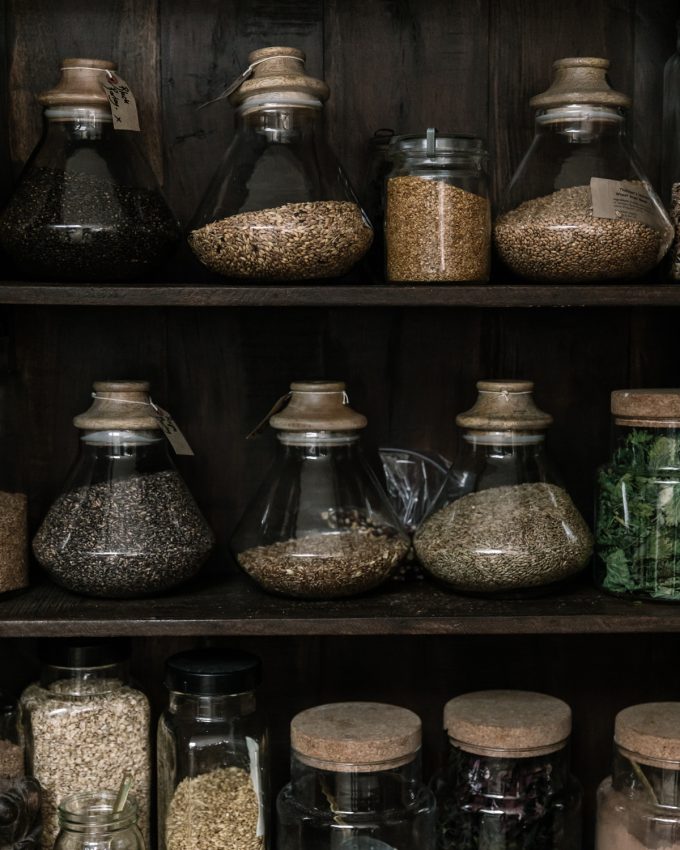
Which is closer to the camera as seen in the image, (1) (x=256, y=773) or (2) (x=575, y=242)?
(2) (x=575, y=242)

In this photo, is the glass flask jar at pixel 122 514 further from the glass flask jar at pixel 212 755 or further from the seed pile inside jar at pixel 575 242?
the seed pile inside jar at pixel 575 242

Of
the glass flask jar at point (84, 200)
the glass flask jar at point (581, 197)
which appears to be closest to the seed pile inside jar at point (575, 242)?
the glass flask jar at point (581, 197)

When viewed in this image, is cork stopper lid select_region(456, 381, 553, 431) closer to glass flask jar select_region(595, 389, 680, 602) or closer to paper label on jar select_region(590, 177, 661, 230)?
glass flask jar select_region(595, 389, 680, 602)

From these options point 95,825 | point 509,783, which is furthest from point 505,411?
point 95,825

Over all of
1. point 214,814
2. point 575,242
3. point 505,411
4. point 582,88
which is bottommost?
point 214,814

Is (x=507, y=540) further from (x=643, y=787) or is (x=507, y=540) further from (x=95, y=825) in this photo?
(x=95, y=825)

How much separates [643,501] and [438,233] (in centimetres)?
40

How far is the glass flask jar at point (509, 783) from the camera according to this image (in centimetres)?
134

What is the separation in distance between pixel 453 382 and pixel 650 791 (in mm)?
585

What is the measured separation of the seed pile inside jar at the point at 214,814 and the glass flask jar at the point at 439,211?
0.66m

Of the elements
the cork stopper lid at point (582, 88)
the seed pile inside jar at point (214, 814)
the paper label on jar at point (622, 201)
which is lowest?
the seed pile inside jar at point (214, 814)

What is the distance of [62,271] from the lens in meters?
1.31

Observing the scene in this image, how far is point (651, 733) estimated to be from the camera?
52.2 inches

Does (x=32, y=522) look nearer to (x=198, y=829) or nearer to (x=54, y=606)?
(x=54, y=606)
